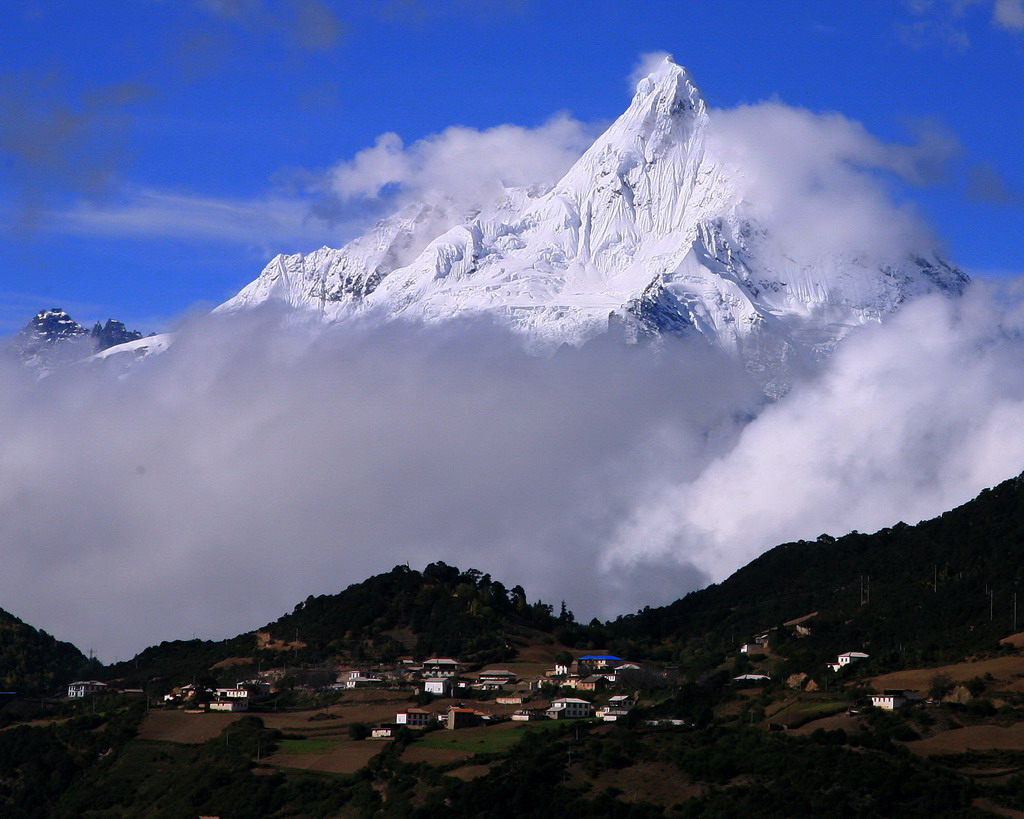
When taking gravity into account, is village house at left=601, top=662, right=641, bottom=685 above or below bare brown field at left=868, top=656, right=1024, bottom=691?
above

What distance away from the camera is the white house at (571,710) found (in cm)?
9388

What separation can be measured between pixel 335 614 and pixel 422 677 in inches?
738

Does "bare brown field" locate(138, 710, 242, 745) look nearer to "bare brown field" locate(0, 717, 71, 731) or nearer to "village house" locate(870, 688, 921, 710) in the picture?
"bare brown field" locate(0, 717, 71, 731)

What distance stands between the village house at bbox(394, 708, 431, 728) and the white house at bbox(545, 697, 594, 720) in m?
6.36

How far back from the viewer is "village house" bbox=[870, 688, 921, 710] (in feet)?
270

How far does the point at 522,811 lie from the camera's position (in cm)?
7294

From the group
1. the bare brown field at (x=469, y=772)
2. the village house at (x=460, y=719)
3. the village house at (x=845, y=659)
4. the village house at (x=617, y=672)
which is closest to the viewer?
the bare brown field at (x=469, y=772)

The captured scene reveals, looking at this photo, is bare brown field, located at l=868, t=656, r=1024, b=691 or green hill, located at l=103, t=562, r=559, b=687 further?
green hill, located at l=103, t=562, r=559, b=687

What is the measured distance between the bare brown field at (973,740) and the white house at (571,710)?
71.8 ft

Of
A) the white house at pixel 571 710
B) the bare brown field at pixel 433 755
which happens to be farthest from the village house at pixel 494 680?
the bare brown field at pixel 433 755

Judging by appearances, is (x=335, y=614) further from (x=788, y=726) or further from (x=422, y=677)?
(x=788, y=726)

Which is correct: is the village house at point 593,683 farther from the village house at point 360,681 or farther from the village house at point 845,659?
the village house at point 845,659

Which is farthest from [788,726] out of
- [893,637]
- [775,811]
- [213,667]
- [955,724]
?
[213,667]

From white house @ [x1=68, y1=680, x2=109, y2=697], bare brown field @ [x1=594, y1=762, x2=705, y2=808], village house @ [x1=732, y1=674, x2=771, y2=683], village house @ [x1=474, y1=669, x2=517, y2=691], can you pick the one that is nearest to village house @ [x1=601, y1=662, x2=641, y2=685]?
village house @ [x1=474, y1=669, x2=517, y2=691]
